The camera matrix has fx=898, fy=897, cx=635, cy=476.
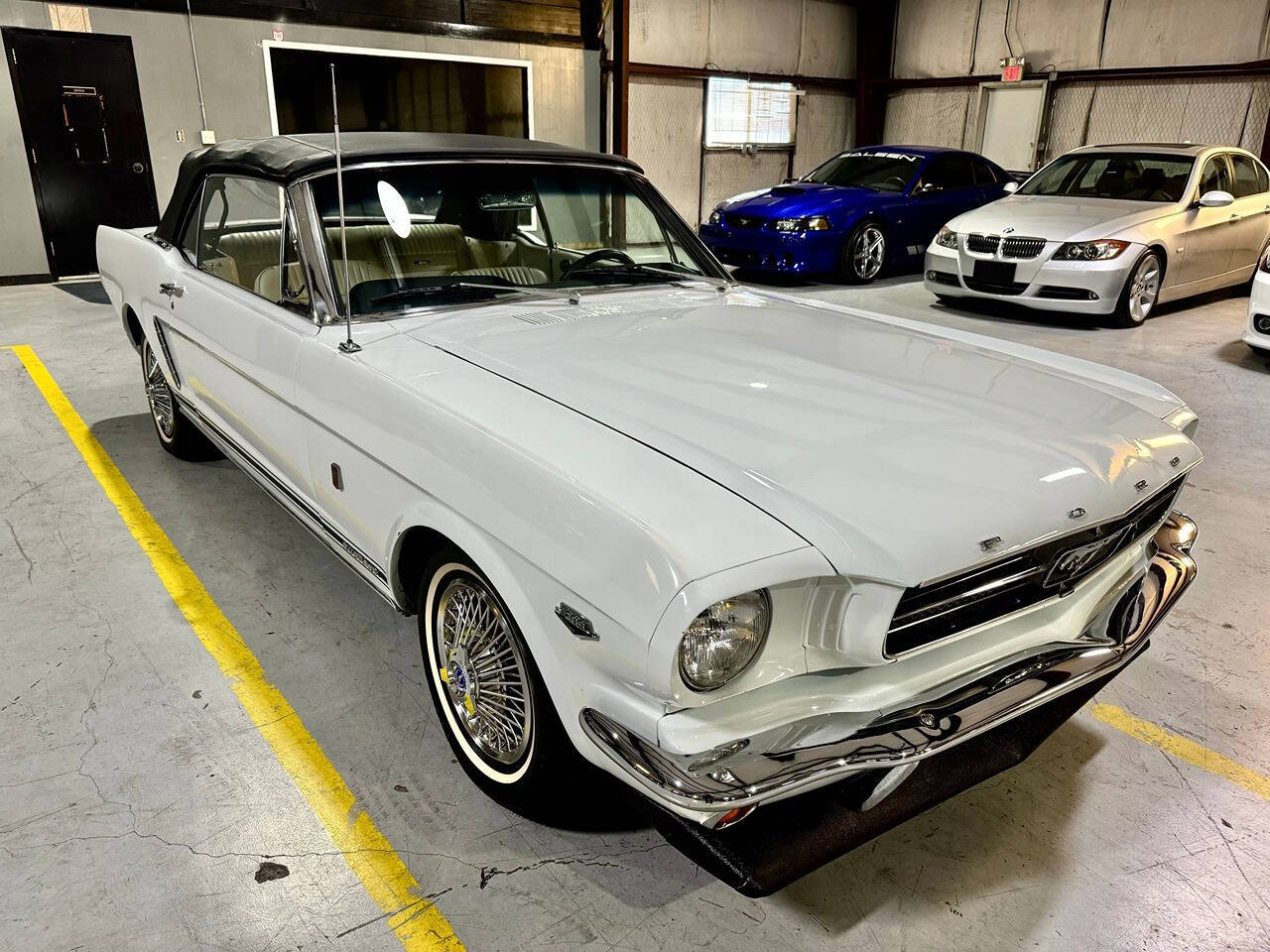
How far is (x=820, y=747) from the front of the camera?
5.14ft

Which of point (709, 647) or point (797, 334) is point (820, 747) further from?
point (797, 334)

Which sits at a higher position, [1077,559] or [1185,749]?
[1077,559]

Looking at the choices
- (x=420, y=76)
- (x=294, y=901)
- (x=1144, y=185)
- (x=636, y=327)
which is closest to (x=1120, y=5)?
(x=1144, y=185)

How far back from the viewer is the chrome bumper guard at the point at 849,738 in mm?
1503

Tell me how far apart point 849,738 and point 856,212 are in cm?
848

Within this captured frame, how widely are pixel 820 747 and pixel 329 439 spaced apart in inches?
62.3

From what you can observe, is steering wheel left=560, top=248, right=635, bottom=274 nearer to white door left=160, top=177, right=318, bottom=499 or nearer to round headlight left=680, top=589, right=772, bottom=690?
white door left=160, top=177, right=318, bottom=499

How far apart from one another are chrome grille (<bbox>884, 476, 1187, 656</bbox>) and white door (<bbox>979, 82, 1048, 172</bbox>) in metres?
13.4

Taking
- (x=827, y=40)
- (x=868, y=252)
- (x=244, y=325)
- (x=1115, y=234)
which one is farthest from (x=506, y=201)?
(x=827, y=40)

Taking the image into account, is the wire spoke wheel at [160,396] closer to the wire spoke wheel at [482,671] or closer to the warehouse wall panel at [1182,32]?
the wire spoke wheel at [482,671]

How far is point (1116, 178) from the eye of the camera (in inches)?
324

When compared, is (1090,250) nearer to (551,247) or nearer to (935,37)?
(551,247)

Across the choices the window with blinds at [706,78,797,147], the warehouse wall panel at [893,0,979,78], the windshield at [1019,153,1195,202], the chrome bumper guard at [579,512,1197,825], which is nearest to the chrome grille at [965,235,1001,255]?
the windshield at [1019,153,1195,202]

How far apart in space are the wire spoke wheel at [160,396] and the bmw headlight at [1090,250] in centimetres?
658
